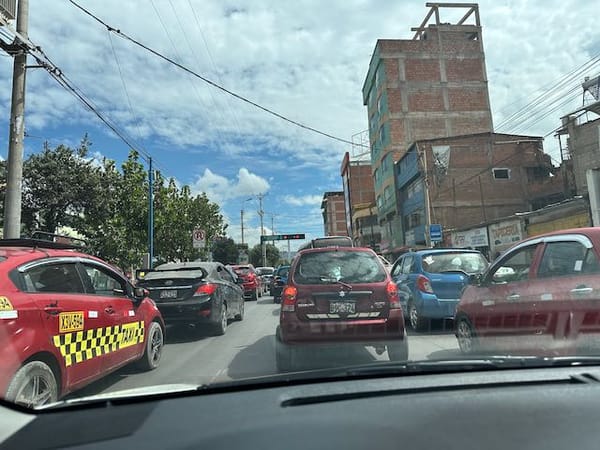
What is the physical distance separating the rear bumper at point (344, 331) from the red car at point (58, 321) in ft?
6.68

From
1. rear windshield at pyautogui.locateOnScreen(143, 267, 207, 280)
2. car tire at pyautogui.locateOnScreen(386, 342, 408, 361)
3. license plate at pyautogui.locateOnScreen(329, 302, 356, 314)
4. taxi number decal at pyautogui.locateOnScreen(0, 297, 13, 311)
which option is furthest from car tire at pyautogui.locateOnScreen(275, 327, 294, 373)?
rear windshield at pyautogui.locateOnScreen(143, 267, 207, 280)

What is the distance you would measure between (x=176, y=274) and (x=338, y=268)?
15.5 ft

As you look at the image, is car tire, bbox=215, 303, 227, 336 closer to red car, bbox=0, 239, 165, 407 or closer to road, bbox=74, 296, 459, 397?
road, bbox=74, 296, 459, 397

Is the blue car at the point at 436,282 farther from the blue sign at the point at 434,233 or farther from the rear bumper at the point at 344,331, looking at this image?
the blue sign at the point at 434,233

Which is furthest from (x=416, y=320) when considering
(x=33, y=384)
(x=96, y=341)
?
(x=33, y=384)

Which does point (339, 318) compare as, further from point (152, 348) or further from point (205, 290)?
point (205, 290)

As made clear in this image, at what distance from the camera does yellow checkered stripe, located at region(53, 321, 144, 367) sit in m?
4.59

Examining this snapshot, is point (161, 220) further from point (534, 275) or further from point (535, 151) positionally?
point (535, 151)

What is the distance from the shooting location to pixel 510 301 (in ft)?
19.0

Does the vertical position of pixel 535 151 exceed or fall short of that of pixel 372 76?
it falls short

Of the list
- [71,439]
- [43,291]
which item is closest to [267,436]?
[71,439]

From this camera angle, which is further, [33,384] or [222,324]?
[222,324]

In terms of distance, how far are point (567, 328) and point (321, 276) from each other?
2.82 m

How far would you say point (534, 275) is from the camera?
552 centimetres
